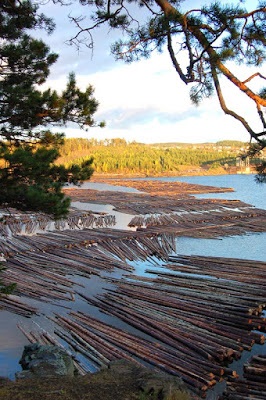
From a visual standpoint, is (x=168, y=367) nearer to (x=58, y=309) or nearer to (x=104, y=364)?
(x=104, y=364)

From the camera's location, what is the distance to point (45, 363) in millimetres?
4270

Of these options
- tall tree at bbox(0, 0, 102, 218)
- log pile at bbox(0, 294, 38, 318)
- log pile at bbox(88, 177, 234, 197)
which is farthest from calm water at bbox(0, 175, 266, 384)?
log pile at bbox(88, 177, 234, 197)

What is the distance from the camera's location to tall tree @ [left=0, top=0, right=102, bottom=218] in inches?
149

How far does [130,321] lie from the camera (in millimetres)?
6160

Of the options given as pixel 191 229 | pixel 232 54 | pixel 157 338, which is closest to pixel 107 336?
pixel 157 338

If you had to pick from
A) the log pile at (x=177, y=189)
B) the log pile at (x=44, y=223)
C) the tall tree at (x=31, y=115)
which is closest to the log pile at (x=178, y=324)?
the tall tree at (x=31, y=115)

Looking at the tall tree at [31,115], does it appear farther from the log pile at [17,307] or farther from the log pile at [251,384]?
the log pile at [17,307]

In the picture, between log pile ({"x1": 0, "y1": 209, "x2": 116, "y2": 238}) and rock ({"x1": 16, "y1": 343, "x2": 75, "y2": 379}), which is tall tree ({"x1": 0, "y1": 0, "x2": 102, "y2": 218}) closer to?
rock ({"x1": 16, "y1": 343, "x2": 75, "y2": 379})

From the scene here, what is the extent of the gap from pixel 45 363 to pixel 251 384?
2.15 m

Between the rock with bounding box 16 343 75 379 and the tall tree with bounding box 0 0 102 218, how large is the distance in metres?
1.56

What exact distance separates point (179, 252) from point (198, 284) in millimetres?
4080

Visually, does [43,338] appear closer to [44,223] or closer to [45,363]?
[45,363]

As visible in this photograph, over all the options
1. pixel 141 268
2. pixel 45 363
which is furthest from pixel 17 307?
Answer: pixel 141 268

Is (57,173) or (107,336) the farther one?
(107,336)
